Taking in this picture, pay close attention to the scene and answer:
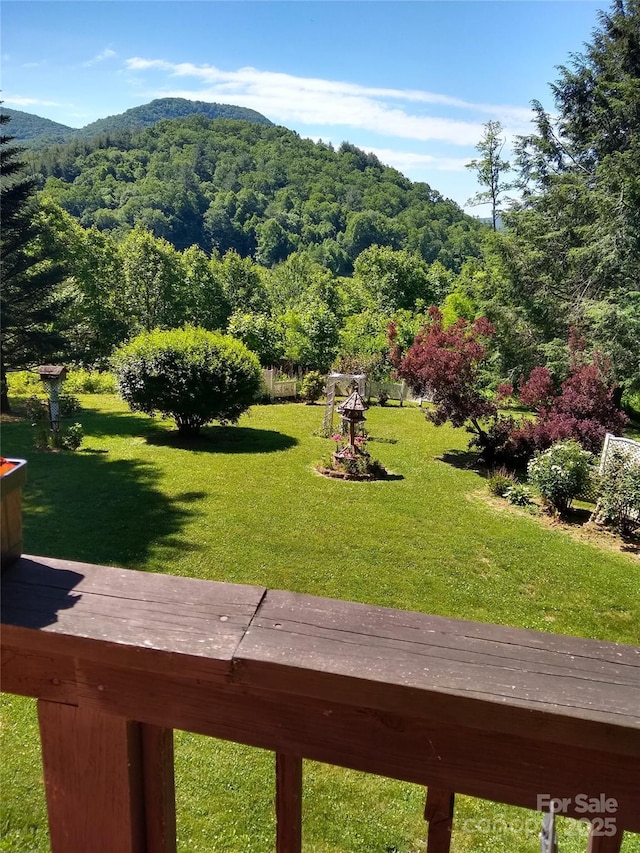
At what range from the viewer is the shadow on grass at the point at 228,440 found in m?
11.7

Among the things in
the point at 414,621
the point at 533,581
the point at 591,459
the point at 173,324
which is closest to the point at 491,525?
the point at 533,581

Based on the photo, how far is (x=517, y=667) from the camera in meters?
0.74

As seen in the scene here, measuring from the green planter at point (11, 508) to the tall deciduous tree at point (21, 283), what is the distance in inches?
628

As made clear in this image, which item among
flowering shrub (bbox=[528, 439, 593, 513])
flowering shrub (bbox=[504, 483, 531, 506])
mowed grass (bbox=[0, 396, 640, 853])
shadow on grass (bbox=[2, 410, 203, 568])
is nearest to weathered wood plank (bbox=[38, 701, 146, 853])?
mowed grass (bbox=[0, 396, 640, 853])

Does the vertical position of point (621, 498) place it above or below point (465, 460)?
A: above

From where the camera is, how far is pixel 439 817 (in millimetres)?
821

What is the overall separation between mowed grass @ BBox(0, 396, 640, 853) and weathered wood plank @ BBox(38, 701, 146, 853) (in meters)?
2.44

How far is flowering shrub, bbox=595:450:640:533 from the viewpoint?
7703 millimetres

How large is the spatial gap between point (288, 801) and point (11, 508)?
25.8 inches

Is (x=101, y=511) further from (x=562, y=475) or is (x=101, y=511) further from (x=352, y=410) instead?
(x=562, y=475)

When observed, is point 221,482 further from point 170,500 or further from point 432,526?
point 432,526

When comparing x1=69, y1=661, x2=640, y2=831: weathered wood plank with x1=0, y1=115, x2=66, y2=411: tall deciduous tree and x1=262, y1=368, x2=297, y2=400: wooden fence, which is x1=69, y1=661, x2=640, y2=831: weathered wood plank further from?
x1=262, y1=368, x2=297, y2=400: wooden fence

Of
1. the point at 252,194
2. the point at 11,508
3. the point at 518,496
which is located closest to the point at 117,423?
the point at 518,496

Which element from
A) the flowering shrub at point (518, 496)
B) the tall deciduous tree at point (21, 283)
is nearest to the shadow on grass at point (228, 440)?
the flowering shrub at point (518, 496)
